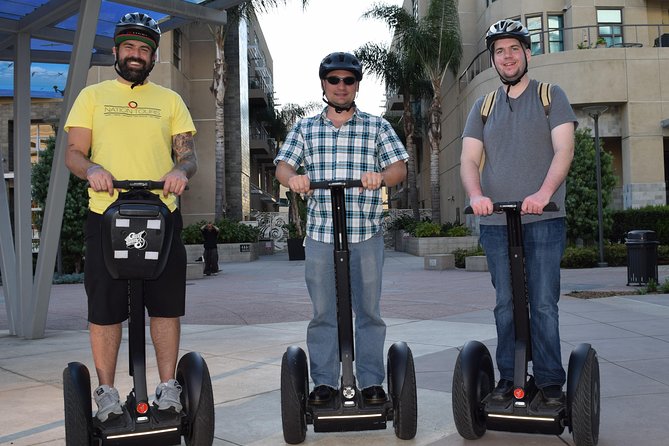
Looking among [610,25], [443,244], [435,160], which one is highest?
[610,25]

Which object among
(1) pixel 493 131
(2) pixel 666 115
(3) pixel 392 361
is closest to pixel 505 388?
(3) pixel 392 361

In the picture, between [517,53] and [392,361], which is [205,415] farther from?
[517,53]

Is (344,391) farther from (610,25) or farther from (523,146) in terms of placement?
(610,25)

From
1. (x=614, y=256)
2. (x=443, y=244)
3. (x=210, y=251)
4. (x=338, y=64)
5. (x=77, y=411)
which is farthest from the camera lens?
(x=443, y=244)

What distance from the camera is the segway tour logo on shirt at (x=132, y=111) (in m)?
3.46

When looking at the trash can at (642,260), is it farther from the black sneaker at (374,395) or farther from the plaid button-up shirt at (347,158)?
the black sneaker at (374,395)

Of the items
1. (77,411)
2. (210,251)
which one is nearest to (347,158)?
(77,411)

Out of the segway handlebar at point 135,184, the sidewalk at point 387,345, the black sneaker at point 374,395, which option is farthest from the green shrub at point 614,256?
the segway handlebar at point 135,184

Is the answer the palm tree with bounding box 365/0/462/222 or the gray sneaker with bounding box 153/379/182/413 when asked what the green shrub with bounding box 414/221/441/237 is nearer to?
the palm tree with bounding box 365/0/462/222

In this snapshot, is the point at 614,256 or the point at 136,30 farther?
the point at 614,256

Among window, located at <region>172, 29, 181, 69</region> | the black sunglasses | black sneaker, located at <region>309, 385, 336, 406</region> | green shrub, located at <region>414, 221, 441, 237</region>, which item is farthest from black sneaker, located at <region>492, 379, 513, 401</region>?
window, located at <region>172, 29, 181, 69</region>

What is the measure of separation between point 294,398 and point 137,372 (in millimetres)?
772

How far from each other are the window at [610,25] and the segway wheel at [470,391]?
27664 mm

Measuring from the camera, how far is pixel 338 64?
11.6ft
